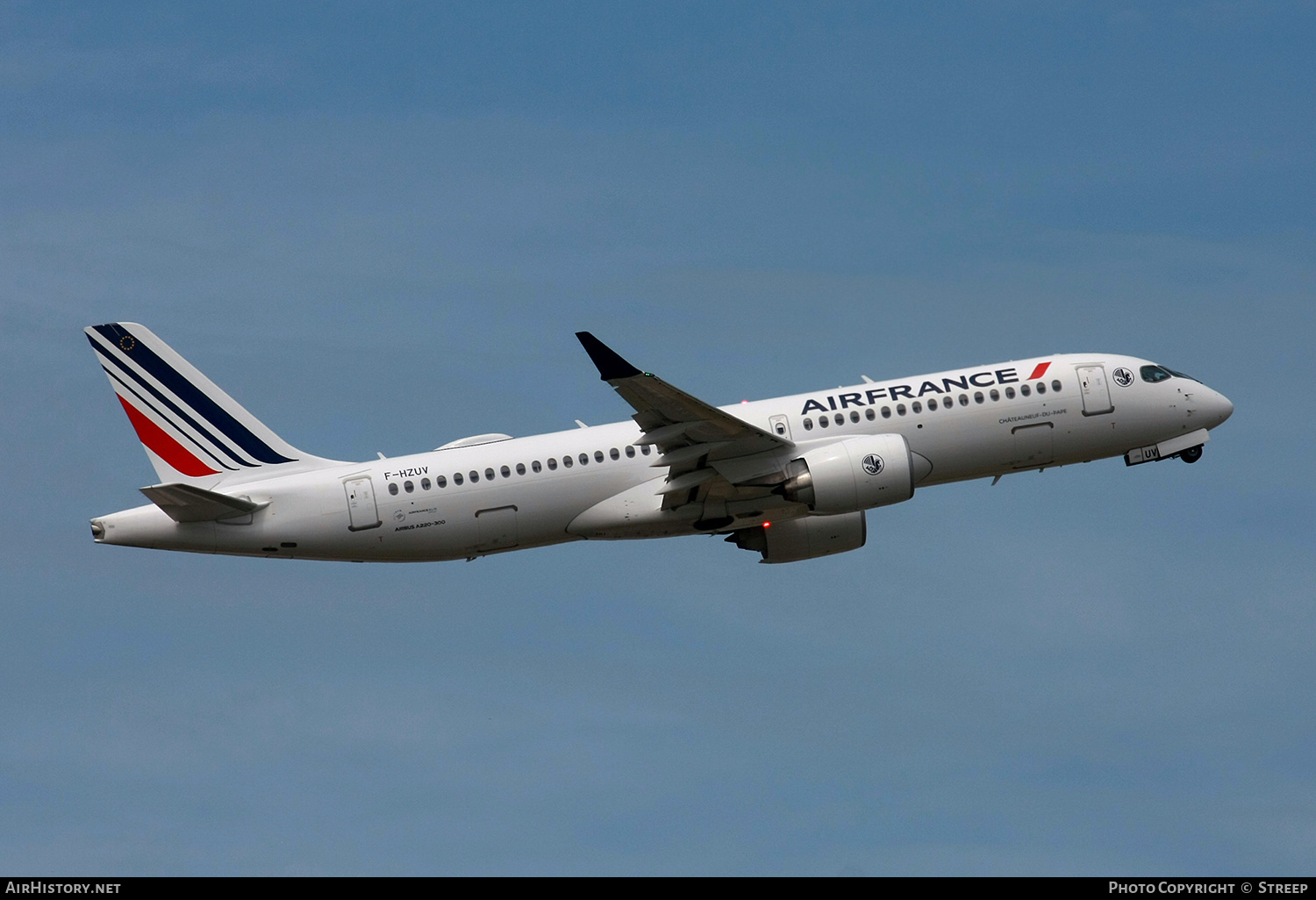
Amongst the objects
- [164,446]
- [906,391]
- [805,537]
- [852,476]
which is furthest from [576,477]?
[164,446]

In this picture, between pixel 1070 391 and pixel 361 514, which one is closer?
pixel 361 514

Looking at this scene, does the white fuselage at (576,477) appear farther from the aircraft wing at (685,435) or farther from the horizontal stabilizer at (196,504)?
the aircraft wing at (685,435)

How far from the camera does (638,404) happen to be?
159 feet

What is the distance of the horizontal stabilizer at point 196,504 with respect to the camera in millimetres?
48438

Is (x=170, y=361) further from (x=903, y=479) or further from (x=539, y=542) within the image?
(x=903, y=479)

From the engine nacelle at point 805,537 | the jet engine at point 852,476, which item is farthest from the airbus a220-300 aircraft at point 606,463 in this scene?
the engine nacelle at point 805,537

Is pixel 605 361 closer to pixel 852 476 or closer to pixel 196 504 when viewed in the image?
pixel 852 476

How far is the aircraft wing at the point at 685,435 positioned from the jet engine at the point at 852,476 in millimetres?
1176

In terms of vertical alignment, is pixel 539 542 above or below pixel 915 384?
below

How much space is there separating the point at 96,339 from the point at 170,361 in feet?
8.14

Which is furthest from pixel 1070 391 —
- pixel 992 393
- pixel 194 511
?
pixel 194 511

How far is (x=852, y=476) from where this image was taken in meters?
49.9

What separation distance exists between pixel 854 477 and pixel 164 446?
22.5 m
